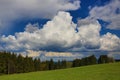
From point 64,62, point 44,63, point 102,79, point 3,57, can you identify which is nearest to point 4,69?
point 3,57

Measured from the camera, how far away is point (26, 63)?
13650cm

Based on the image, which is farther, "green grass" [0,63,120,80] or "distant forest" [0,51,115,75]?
"distant forest" [0,51,115,75]

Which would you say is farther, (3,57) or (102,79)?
(3,57)

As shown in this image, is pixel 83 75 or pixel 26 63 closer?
pixel 83 75

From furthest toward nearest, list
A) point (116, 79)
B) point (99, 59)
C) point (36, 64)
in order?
point (99, 59) < point (36, 64) < point (116, 79)

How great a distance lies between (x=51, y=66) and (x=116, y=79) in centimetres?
11715

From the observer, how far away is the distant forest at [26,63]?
128500 millimetres

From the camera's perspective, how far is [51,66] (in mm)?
153750

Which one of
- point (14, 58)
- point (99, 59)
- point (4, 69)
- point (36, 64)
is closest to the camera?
point (4, 69)

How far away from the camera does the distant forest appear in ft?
422

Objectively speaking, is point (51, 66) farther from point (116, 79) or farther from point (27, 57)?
point (116, 79)

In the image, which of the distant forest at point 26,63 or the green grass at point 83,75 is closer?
the green grass at point 83,75

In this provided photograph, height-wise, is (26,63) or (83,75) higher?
(26,63)

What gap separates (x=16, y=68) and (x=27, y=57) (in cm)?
1166
